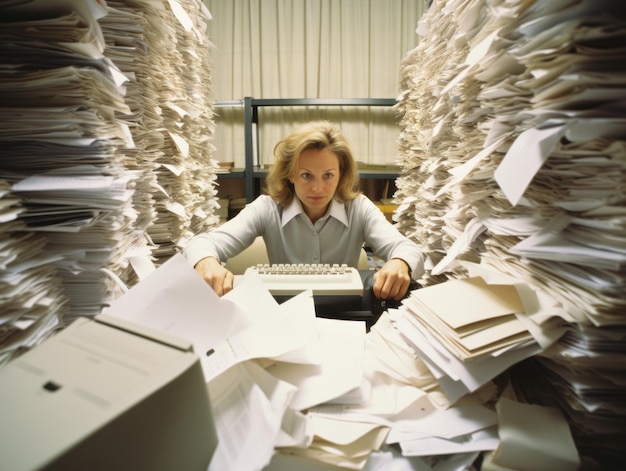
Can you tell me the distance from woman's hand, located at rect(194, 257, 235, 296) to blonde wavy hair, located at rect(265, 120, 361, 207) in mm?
584

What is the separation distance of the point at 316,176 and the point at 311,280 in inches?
23.6

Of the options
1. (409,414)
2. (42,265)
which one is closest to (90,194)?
(42,265)

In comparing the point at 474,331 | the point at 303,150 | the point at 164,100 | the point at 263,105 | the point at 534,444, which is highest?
the point at 263,105

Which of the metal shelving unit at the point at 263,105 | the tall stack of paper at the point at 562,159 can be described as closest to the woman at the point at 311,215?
the tall stack of paper at the point at 562,159

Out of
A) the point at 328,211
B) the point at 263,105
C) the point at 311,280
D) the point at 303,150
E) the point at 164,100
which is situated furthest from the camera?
the point at 263,105

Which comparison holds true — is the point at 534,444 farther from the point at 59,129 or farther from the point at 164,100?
the point at 164,100

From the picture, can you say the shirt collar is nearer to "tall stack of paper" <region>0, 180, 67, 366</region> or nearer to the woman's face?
the woman's face

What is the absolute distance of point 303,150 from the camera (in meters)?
1.44

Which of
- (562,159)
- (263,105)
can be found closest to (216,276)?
(562,159)

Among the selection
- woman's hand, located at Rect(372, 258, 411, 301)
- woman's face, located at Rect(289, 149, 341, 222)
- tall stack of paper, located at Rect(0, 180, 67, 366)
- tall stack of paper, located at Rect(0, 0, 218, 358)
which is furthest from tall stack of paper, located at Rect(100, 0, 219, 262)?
woman's hand, located at Rect(372, 258, 411, 301)

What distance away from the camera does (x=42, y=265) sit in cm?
57

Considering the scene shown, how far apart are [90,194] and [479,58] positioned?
0.69 m

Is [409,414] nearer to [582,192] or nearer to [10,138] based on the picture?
[582,192]

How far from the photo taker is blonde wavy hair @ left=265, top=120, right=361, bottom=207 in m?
1.44
